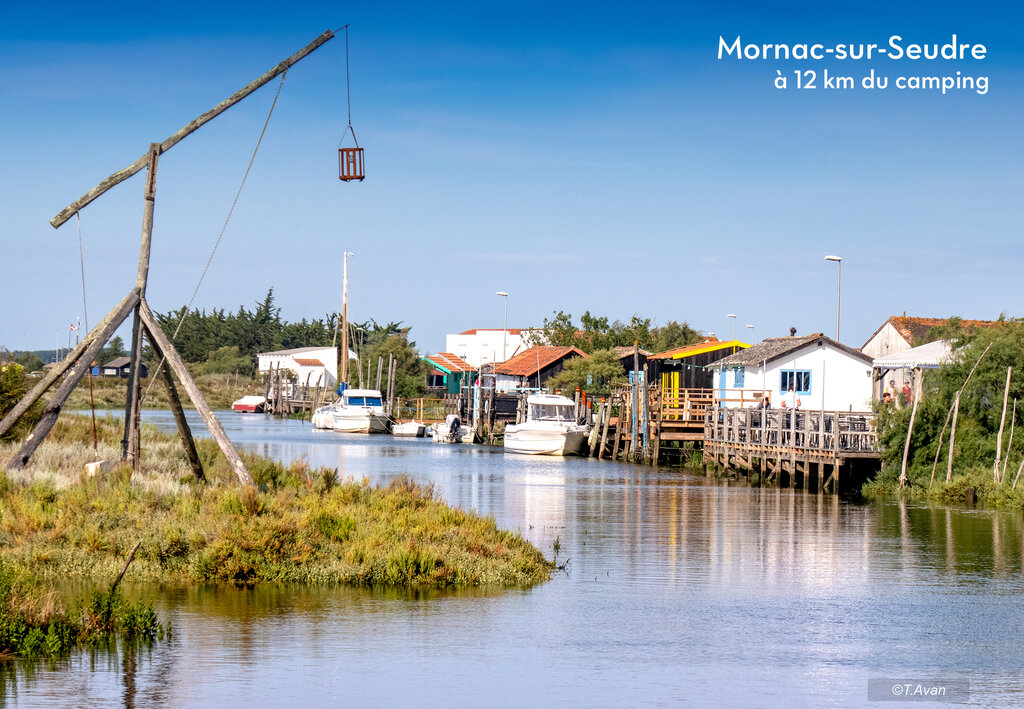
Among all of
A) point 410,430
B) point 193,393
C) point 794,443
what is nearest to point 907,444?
point 794,443

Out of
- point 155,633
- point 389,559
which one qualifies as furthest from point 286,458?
point 155,633

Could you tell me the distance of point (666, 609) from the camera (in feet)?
56.1

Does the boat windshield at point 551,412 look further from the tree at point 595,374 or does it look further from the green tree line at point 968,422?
the green tree line at point 968,422

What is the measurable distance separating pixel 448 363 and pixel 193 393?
89.4 m

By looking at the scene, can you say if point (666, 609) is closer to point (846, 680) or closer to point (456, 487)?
point (846, 680)

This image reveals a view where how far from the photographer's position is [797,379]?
57.2 metres

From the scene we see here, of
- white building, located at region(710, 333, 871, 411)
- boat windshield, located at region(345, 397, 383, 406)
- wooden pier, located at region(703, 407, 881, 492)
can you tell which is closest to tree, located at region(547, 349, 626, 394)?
boat windshield, located at region(345, 397, 383, 406)

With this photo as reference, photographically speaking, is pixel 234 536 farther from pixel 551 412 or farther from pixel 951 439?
pixel 551 412

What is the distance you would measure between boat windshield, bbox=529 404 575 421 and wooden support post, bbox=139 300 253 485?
133 ft

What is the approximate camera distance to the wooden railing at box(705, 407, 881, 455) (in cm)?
3972

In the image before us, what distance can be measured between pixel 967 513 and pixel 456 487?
607 inches

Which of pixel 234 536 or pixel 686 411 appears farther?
pixel 686 411

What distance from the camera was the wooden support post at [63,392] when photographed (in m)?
20.1

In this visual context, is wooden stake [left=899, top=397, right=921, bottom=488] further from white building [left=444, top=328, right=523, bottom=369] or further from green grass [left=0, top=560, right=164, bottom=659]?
white building [left=444, top=328, right=523, bottom=369]
